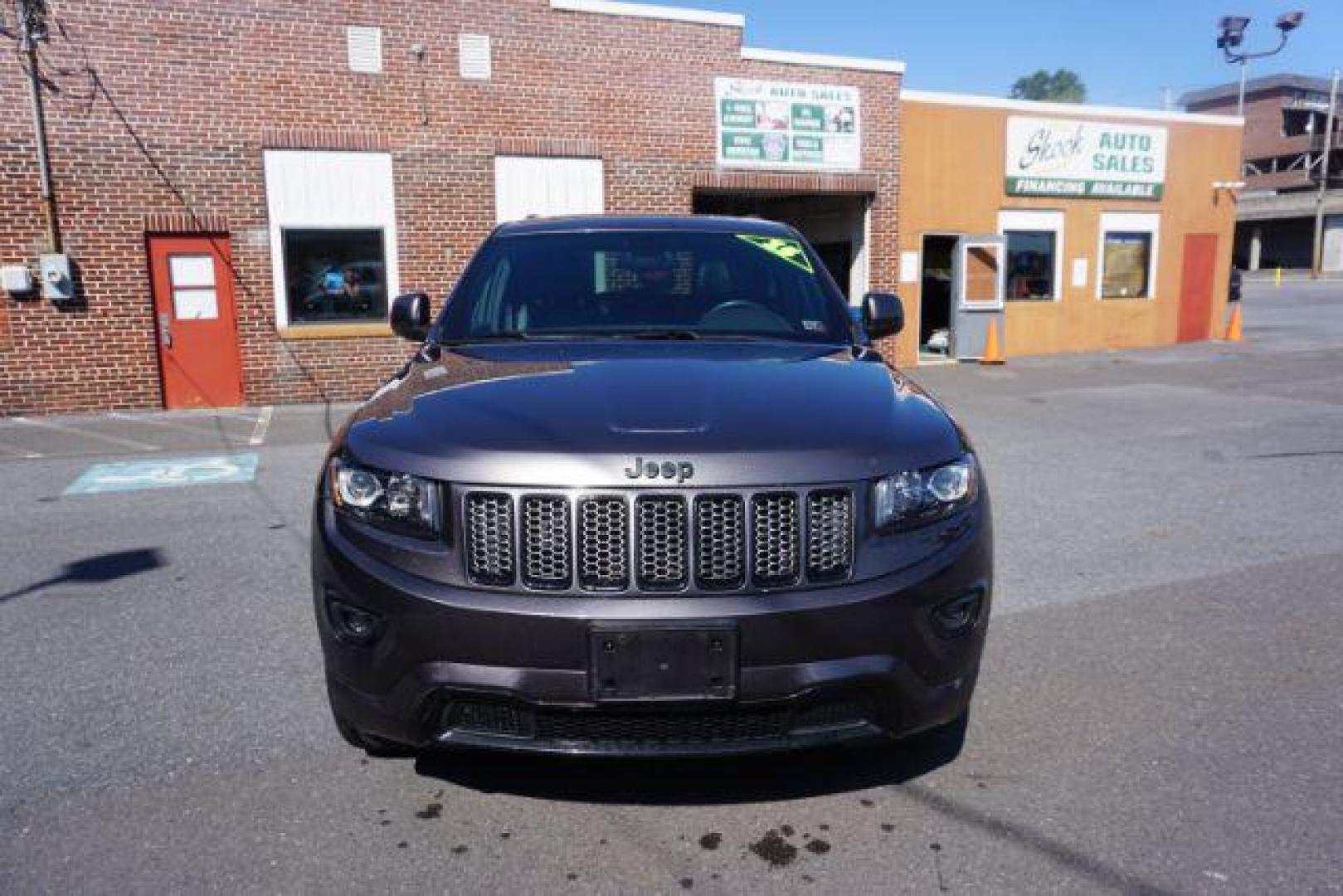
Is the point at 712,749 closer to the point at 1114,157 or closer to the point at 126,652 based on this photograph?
the point at 126,652

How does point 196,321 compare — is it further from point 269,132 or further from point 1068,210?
point 1068,210

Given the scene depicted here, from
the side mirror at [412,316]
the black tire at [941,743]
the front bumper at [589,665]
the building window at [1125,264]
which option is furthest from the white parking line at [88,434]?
the building window at [1125,264]

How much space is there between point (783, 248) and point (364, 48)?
10124 millimetres

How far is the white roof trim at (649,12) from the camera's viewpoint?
1339cm

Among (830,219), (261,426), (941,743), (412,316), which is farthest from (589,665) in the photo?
(830,219)

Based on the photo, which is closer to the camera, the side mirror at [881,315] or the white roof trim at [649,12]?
the side mirror at [881,315]

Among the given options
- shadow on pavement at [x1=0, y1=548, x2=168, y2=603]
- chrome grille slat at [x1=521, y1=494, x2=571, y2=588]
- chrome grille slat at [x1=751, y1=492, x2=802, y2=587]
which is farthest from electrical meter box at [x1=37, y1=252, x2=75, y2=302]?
chrome grille slat at [x1=751, y1=492, x2=802, y2=587]

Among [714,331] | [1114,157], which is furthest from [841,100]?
[714,331]

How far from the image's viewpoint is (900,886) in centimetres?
257

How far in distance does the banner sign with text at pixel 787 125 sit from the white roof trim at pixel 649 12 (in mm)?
810

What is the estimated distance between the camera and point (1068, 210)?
1859cm

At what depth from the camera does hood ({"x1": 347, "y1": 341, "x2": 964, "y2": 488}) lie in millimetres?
2520

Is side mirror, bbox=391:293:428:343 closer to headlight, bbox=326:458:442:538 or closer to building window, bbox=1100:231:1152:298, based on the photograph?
headlight, bbox=326:458:442:538

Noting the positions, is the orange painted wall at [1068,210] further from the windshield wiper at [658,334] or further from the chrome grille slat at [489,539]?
the chrome grille slat at [489,539]
